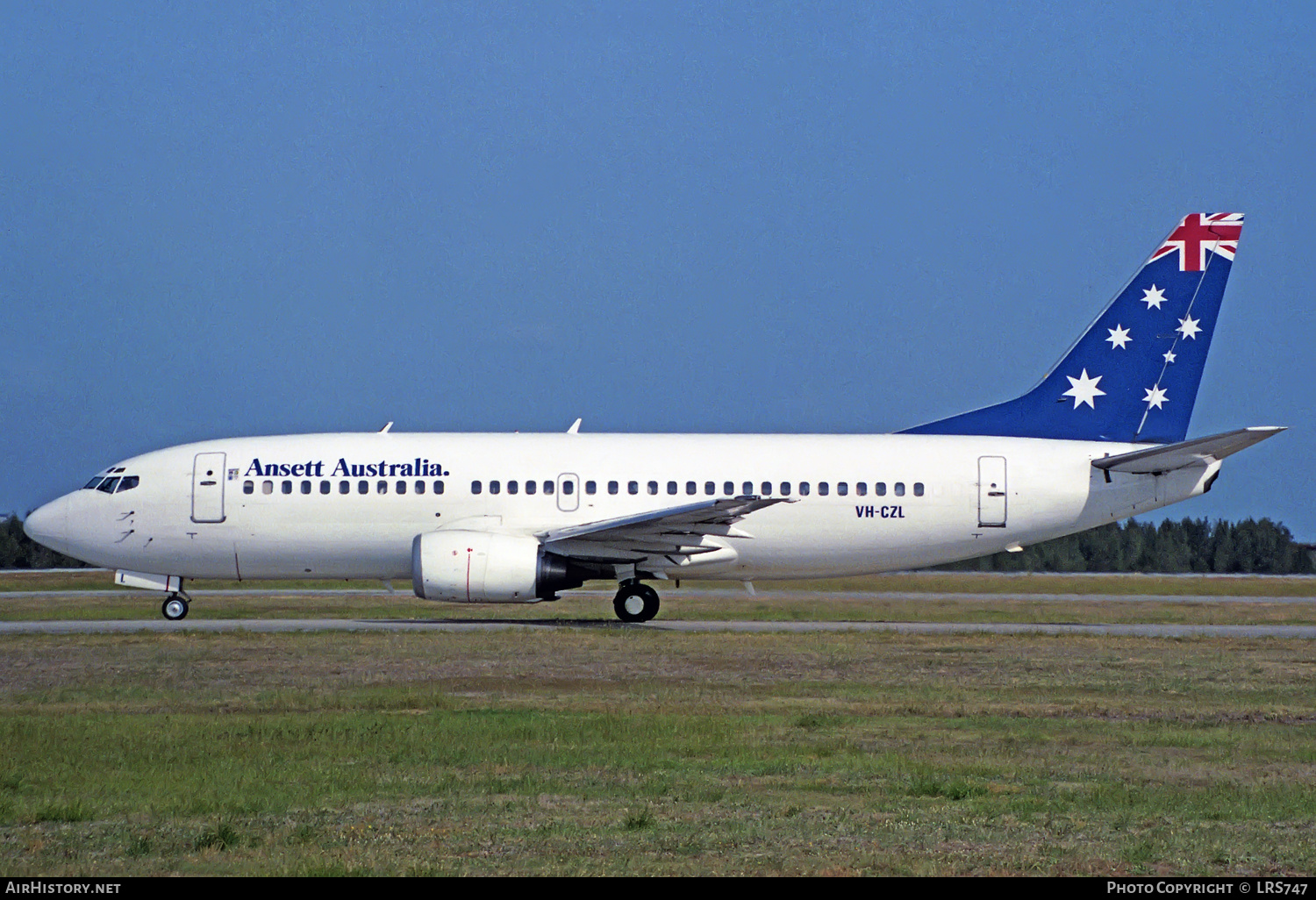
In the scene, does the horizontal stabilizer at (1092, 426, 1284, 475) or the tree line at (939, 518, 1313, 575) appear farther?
the tree line at (939, 518, 1313, 575)

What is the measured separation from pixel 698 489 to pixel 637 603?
2.44 meters

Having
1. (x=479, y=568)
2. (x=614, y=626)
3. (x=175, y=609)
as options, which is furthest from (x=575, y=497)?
(x=175, y=609)

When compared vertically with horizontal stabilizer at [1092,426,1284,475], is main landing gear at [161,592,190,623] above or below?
below

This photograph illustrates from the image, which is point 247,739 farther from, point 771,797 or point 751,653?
point 751,653

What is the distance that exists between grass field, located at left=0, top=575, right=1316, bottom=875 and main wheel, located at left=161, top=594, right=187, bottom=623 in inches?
202

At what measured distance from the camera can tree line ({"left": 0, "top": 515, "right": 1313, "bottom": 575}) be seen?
57.5m

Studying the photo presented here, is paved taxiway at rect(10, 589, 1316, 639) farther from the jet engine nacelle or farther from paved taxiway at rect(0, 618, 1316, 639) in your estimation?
the jet engine nacelle

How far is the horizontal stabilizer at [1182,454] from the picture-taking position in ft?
84.1

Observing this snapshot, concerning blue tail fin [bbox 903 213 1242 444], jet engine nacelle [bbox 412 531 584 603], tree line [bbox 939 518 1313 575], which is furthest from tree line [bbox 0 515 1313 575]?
jet engine nacelle [bbox 412 531 584 603]

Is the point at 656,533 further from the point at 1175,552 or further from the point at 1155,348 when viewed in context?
the point at 1175,552

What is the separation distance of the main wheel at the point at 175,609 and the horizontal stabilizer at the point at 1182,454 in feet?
56.8

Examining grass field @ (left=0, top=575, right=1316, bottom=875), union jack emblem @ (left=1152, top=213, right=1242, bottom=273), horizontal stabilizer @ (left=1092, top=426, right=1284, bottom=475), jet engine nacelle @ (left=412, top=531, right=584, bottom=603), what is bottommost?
grass field @ (left=0, top=575, right=1316, bottom=875)

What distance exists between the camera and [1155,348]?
94.8ft

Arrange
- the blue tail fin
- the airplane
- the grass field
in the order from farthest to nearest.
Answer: the blue tail fin < the airplane < the grass field
